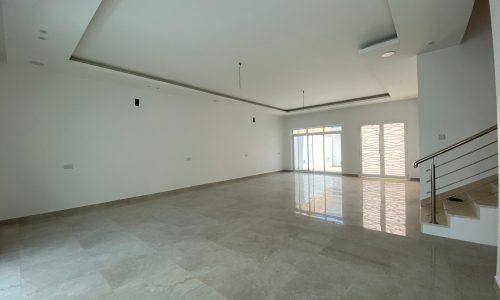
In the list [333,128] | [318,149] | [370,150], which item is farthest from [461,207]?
[318,149]

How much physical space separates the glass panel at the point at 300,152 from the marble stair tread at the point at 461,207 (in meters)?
7.79

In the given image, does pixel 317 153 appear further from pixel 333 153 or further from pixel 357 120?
pixel 357 120

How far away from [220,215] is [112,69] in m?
3.88

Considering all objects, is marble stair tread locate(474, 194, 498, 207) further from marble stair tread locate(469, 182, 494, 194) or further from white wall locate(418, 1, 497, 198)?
white wall locate(418, 1, 497, 198)

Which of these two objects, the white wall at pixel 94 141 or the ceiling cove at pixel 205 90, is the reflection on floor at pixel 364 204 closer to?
the ceiling cove at pixel 205 90

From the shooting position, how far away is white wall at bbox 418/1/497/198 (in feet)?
11.9

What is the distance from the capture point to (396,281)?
88.4 inches

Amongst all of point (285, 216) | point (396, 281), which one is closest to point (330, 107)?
point (285, 216)

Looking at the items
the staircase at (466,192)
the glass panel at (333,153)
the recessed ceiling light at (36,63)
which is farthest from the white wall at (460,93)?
the recessed ceiling light at (36,63)

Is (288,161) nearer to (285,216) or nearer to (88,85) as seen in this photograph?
(285,216)

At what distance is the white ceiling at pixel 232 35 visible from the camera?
280 centimetres

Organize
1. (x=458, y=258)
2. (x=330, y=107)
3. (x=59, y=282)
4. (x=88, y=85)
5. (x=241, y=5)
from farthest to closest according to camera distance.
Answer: (x=330, y=107) < (x=88, y=85) < (x=241, y=5) < (x=458, y=258) < (x=59, y=282)

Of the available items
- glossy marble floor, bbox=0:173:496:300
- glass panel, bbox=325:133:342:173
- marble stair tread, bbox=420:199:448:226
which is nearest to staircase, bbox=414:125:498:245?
marble stair tread, bbox=420:199:448:226

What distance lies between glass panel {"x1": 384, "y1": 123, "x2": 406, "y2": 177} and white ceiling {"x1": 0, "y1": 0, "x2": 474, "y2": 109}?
3.47 metres
